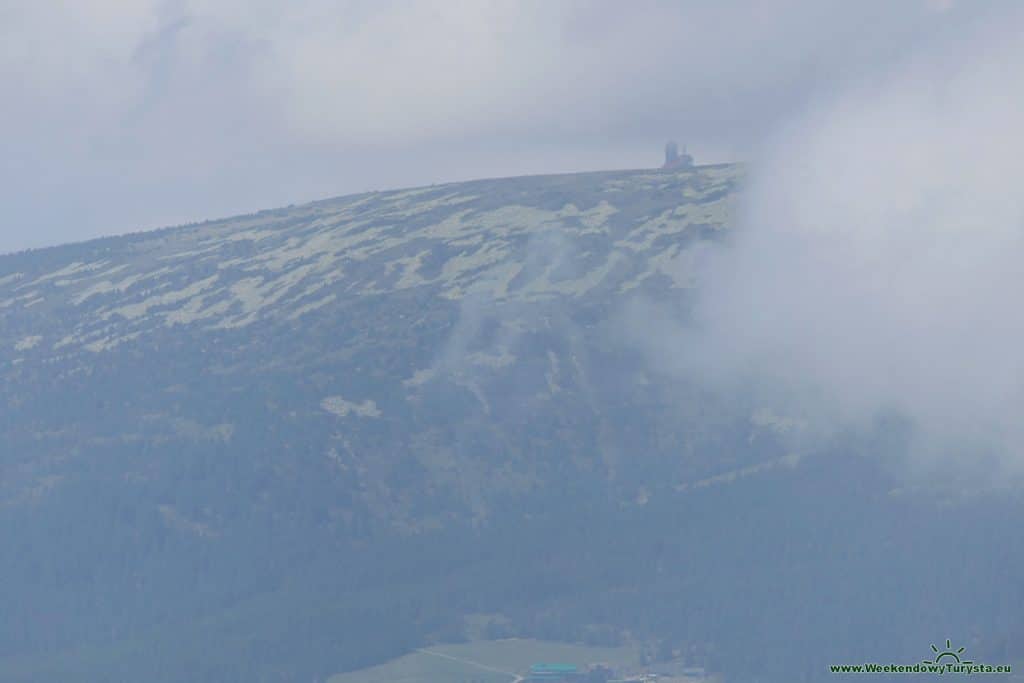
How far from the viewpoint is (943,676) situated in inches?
7815

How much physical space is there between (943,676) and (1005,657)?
5.97m

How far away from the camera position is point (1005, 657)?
19738 centimetres
